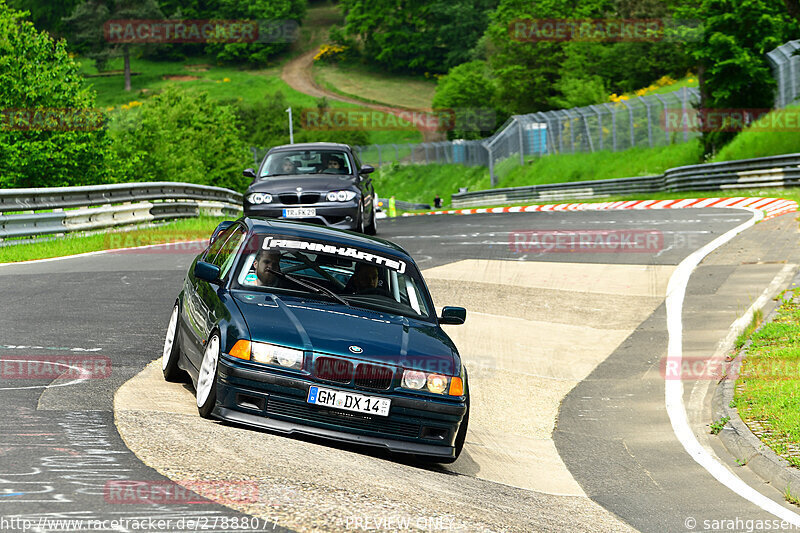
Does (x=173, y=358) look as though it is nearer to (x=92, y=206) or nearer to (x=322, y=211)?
(x=322, y=211)

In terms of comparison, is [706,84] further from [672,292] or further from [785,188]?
[672,292]

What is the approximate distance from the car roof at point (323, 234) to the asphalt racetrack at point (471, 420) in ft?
4.85

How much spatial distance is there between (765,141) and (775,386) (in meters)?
27.8

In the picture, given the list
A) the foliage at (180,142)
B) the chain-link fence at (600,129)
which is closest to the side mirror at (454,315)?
the chain-link fence at (600,129)

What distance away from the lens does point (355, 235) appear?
330 inches

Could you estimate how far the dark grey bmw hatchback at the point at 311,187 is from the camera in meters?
16.9

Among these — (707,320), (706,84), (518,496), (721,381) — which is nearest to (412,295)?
(518,496)

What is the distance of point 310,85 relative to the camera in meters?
140

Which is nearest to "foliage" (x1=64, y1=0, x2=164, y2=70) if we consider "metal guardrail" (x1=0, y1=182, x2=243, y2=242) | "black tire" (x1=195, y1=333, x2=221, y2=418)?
"metal guardrail" (x1=0, y1=182, x2=243, y2=242)

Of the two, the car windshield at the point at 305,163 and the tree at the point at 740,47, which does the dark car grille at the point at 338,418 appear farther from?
the tree at the point at 740,47

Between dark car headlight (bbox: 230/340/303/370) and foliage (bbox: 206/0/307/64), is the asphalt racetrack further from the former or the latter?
foliage (bbox: 206/0/307/64)

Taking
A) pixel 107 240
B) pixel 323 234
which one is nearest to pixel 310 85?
pixel 107 240

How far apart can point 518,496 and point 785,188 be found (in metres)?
25.6

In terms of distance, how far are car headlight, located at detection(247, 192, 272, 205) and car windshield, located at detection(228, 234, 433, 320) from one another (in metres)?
9.03
